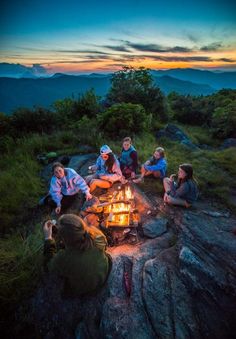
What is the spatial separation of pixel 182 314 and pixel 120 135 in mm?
8373

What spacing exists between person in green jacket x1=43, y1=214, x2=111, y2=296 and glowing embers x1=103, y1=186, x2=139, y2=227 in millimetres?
1106

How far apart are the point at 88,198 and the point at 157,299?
113 inches

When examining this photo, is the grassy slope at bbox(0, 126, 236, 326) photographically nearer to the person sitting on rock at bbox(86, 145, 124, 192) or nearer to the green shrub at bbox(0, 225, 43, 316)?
the green shrub at bbox(0, 225, 43, 316)

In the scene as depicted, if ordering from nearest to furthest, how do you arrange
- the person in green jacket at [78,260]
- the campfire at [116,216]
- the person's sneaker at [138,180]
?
the person in green jacket at [78,260], the campfire at [116,216], the person's sneaker at [138,180]

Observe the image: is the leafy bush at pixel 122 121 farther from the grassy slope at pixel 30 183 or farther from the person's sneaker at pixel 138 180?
the person's sneaker at pixel 138 180

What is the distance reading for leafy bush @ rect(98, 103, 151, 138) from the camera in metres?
10.1

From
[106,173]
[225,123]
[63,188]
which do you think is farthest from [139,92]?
[63,188]

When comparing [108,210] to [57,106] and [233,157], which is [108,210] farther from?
[57,106]

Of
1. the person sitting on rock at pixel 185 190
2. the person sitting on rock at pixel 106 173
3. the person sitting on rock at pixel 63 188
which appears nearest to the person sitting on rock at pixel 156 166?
the person sitting on rock at pixel 106 173

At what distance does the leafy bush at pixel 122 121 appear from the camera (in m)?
10.1

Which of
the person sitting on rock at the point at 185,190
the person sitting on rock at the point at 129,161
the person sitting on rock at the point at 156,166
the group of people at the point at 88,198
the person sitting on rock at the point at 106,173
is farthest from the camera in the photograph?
the person sitting on rock at the point at 129,161

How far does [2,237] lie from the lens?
15.0 ft

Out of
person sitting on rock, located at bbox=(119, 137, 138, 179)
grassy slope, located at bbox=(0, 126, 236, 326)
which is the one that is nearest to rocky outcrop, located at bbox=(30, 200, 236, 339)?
grassy slope, located at bbox=(0, 126, 236, 326)

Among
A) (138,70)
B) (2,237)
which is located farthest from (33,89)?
(2,237)
